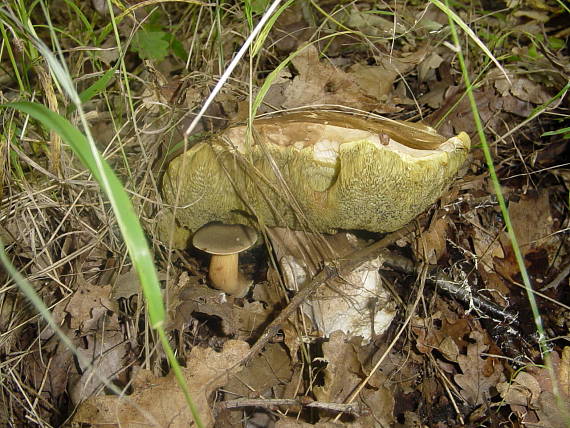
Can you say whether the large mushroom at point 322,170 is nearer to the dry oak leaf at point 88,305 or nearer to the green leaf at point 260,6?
the dry oak leaf at point 88,305

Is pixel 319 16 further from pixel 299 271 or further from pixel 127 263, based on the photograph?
pixel 127 263

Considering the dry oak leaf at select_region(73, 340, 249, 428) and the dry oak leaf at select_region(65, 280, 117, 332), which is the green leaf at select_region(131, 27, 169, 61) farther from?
the dry oak leaf at select_region(73, 340, 249, 428)

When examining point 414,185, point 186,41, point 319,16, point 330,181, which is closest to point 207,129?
point 330,181

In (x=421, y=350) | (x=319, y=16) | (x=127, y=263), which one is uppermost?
(x=319, y=16)

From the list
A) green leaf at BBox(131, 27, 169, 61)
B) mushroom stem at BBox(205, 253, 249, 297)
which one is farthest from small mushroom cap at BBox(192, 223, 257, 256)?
green leaf at BBox(131, 27, 169, 61)

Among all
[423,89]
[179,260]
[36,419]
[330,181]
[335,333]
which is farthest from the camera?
[423,89]

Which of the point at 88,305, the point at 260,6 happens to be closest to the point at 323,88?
the point at 260,6

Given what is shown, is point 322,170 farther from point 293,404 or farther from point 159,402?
point 159,402
